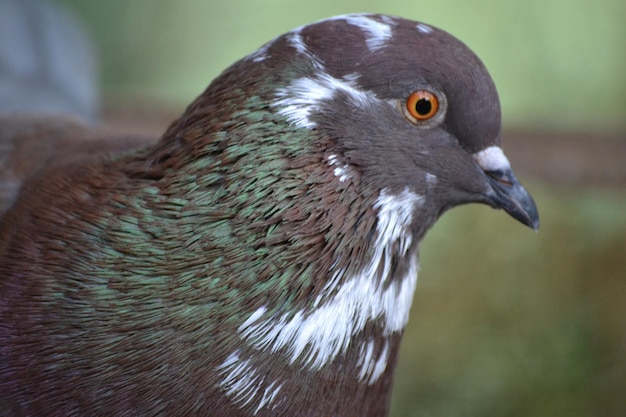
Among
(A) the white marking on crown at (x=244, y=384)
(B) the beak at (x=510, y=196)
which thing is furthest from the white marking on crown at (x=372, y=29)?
(A) the white marking on crown at (x=244, y=384)

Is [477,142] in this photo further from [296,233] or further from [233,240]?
Result: [233,240]

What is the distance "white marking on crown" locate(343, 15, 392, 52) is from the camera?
2.21 m

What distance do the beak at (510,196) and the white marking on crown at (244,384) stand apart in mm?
872

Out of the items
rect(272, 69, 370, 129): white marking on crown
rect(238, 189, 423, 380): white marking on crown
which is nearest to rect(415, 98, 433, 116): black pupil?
rect(272, 69, 370, 129): white marking on crown

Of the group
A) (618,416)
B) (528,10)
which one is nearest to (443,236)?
(618,416)

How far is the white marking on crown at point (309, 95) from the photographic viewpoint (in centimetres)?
215

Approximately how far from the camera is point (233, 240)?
2.10 metres

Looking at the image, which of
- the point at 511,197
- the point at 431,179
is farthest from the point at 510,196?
the point at 431,179

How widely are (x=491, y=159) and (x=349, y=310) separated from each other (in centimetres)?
63

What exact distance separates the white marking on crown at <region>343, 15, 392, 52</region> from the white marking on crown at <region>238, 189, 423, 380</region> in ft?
1.37

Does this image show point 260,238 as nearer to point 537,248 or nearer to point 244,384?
point 244,384

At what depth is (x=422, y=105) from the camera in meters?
2.23

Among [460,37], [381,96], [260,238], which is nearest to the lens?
[260,238]

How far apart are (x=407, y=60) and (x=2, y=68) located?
114 inches
